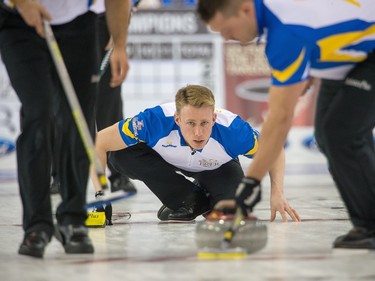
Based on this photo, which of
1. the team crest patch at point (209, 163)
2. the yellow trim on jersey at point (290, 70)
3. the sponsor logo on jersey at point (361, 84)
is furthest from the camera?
the team crest patch at point (209, 163)

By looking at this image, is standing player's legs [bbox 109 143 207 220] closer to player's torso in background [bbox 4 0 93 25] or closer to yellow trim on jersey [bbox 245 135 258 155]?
yellow trim on jersey [bbox 245 135 258 155]

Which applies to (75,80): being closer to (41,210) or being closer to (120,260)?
(41,210)

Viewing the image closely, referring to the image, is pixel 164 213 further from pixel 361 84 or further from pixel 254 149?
pixel 361 84

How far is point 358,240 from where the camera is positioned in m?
3.05

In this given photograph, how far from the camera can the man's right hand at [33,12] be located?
296 cm

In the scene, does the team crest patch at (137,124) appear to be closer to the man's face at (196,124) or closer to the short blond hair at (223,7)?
the man's face at (196,124)

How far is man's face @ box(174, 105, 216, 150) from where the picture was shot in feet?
13.5

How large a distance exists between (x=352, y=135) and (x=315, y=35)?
0.39 m

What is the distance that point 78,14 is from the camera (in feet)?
10.3

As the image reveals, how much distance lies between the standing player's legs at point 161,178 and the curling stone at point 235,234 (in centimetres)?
136

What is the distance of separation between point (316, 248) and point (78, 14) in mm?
1140

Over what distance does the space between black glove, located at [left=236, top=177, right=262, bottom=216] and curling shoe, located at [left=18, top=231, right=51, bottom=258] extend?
0.66 m

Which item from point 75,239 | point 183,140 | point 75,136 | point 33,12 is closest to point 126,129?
point 183,140

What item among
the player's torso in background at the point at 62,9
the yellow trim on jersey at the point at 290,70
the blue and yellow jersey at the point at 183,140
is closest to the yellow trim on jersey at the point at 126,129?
the blue and yellow jersey at the point at 183,140
